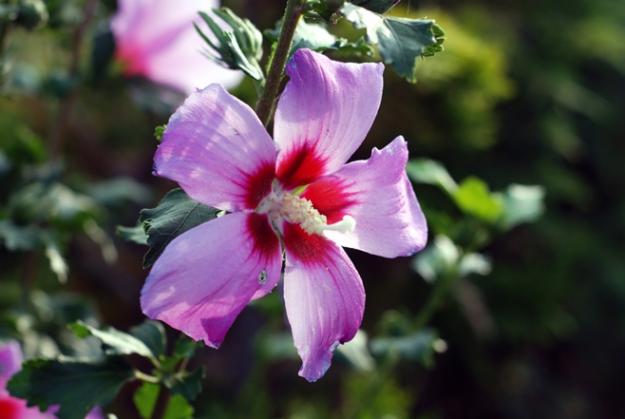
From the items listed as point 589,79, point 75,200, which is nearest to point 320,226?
point 75,200

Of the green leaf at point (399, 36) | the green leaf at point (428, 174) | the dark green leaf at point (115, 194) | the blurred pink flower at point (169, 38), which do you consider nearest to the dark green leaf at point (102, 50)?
the blurred pink flower at point (169, 38)

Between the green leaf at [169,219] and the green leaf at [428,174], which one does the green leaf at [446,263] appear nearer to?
the green leaf at [428,174]

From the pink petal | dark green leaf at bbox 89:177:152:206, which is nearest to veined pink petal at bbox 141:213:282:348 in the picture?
the pink petal

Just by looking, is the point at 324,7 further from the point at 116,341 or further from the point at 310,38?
the point at 116,341

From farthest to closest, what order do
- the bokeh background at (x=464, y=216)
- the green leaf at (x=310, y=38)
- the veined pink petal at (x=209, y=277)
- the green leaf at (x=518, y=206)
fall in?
the bokeh background at (x=464, y=216) → the green leaf at (x=518, y=206) → the green leaf at (x=310, y=38) → the veined pink petal at (x=209, y=277)

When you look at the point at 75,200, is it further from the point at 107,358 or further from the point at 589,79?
the point at 589,79
